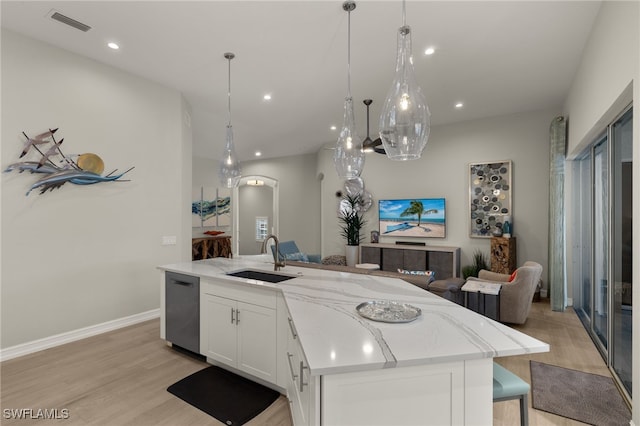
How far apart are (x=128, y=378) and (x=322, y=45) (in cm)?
351

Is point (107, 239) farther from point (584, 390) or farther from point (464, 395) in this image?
point (584, 390)

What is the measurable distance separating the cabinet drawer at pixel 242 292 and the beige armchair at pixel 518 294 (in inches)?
114

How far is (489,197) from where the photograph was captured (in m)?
5.60

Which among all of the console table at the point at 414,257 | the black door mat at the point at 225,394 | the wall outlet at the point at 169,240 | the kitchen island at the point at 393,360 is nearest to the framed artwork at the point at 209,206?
the wall outlet at the point at 169,240

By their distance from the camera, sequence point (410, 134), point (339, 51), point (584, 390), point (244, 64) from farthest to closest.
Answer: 1. point (244, 64)
2. point (339, 51)
3. point (584, 390)
4. point (410, 134)

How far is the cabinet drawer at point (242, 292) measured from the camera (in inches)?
90.2

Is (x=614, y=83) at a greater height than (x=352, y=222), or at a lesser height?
greater

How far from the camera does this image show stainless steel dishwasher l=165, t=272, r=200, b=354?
2.85 m

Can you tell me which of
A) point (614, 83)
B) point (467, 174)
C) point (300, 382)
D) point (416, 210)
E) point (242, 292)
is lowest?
point (300, 382)

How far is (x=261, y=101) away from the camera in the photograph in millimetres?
4816

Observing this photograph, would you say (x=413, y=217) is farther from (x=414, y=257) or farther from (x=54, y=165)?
(x=54, y=165)

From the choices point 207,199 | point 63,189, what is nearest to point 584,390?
point 63,189

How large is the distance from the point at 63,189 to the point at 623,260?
526 centimetres

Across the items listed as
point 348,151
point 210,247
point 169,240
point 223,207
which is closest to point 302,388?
point 348,151
